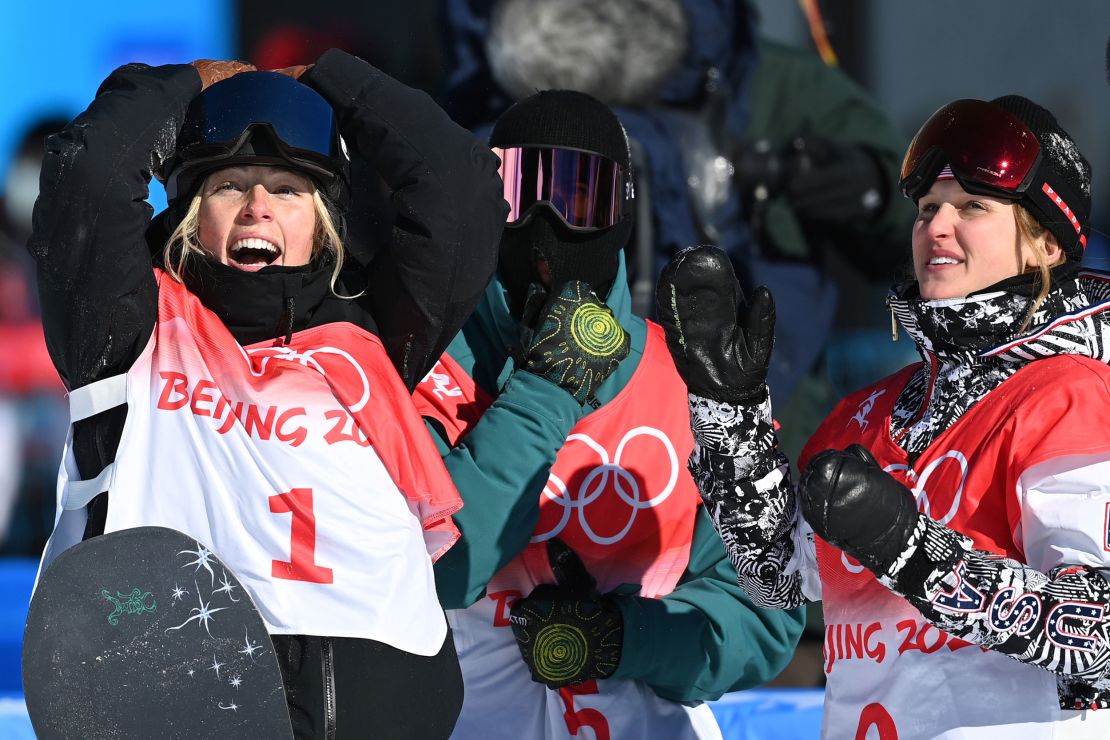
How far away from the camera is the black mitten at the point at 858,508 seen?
→ 1.85 meters

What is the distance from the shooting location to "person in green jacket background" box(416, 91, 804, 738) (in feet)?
7.91

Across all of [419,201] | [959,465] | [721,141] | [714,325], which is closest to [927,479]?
[959,465]

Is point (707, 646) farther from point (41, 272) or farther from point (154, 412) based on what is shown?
point (41, 272)

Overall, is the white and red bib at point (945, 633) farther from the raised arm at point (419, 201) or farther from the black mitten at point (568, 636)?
the raised arm at point (419, 201)

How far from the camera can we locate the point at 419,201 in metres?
2.17

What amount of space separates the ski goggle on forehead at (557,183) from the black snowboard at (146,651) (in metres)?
1.03

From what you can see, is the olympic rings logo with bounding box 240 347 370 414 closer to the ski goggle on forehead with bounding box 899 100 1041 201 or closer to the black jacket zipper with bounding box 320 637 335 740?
the black jacket zipper with bounding box 320 637 335 740

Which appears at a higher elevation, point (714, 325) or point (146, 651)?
point (714, 325)

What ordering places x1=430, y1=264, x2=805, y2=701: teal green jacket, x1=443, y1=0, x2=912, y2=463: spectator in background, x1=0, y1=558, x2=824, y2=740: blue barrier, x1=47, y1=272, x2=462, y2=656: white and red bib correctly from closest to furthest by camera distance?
x1=47, y1=272, x2=462, y2=656: white and red bib → x1=430, y1=264, x2=805, y2=701: teal green jacket → x1=0, y1=558, x2=824, y2=740: blue barrier → x1=443, y1=0, x2=912, y2=463: spectator in background

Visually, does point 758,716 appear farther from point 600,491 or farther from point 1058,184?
point 1058,184

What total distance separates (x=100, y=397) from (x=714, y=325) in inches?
34.2

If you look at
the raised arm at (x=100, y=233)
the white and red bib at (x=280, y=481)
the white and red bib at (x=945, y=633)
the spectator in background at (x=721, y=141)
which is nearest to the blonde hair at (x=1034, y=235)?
the white and red bib at (x=945, y=633)

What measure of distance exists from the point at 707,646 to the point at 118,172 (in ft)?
4.21

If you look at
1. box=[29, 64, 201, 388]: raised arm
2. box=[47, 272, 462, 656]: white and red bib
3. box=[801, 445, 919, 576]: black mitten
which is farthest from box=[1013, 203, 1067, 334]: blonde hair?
box=[29, 64, 201, 388]: raised arm
